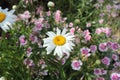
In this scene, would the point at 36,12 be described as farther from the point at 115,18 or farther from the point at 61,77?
the point at 61,77

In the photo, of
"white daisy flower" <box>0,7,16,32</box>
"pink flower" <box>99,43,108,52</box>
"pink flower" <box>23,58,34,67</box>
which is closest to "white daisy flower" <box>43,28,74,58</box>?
"white daisy flower" <box>0,7,16,32</box>

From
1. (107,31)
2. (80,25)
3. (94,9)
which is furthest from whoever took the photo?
(94,9)

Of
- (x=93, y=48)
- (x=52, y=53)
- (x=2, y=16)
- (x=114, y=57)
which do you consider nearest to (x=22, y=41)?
(x=52, y=53)

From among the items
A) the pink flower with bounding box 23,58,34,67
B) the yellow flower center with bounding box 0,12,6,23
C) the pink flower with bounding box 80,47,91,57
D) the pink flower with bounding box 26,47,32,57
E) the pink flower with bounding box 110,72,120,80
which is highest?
the yellow flower center with bounding box 0,12,6,23

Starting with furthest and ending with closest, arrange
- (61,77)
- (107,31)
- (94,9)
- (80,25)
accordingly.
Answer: (94,9), (80,25), (107,31), (61,77)

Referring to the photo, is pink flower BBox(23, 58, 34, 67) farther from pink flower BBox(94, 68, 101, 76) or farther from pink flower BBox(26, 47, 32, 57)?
pink flower BBox(94, 68, 101, 76)

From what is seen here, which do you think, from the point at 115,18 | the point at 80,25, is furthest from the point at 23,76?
the point at 115,18

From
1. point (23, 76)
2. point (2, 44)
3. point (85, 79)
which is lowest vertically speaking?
point (85, 79)

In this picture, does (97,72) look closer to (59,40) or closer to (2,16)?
(59,40)
